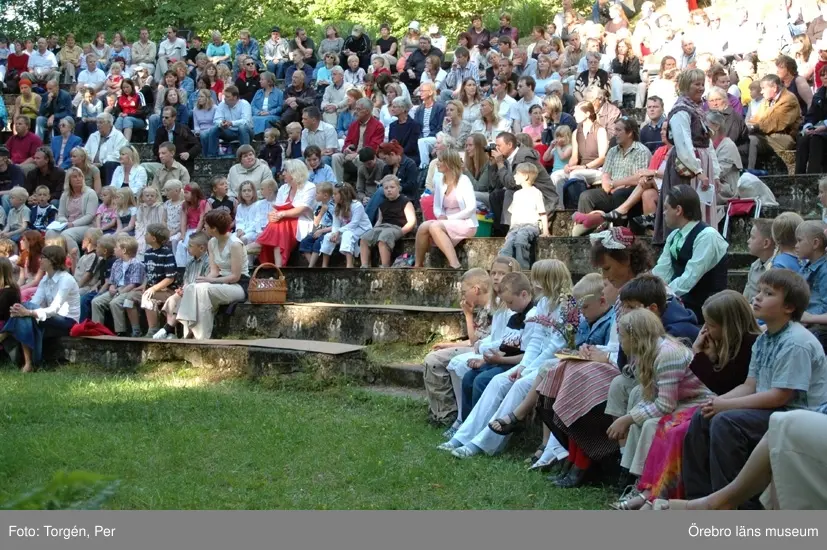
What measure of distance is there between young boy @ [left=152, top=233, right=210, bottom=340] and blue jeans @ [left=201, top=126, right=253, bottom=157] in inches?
203

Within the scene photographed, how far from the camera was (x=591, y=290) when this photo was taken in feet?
21.7

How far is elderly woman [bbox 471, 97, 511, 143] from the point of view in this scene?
13.3m

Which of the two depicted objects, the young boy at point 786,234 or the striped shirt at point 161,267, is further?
the striped shirt at point 161,267

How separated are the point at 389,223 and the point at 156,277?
2.51 metres

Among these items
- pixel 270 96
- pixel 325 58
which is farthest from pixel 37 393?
pixel 325 58

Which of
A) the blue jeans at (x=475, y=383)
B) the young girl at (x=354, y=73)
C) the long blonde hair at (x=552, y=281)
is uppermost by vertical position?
the young girl at (x=354, y=73)

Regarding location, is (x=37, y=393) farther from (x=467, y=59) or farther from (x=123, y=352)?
(x=467, y=59)

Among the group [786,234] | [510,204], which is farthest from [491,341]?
[510,204]

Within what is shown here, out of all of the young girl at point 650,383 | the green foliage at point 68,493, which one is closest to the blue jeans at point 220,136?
the young girl at point 650,383

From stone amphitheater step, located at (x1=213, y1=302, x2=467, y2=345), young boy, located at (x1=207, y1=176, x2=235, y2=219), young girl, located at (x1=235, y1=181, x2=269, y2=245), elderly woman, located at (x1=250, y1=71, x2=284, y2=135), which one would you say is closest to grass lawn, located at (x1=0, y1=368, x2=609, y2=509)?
stone amphitheater step, located at (x1=213, y1=302, x2=467, y2=345)

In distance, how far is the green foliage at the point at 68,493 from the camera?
7.48 feet

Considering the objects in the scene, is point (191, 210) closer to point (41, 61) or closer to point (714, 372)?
point (714, 372)

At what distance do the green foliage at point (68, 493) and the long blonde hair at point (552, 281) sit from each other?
15.4ft

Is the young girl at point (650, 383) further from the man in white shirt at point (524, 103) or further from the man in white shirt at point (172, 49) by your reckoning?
A: the man in white shirt at point (172, 49)
